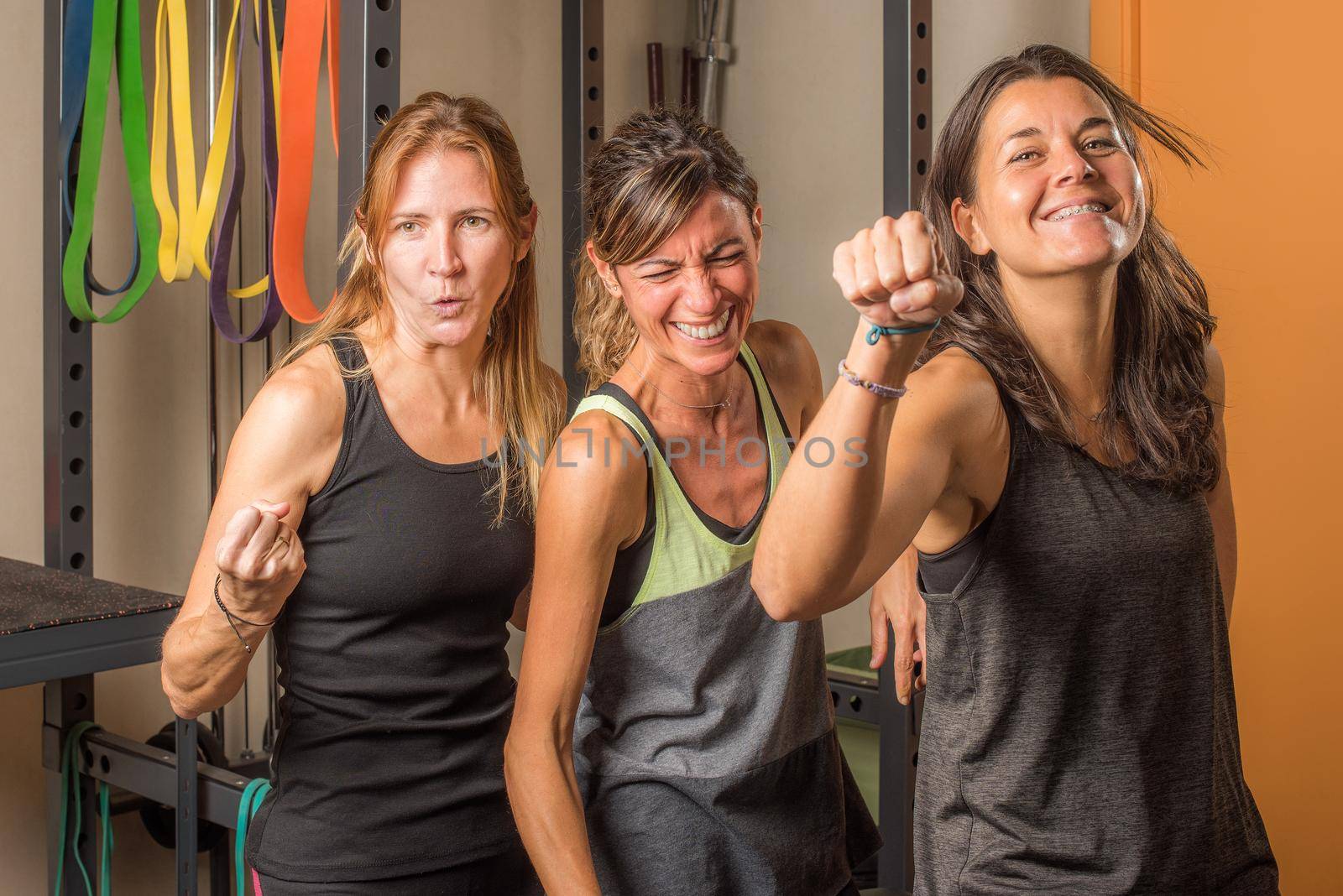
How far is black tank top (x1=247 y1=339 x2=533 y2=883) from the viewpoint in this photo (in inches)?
46.4

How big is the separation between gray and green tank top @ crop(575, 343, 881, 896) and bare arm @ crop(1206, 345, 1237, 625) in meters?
0.46

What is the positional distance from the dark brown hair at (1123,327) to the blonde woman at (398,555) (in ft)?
1.46

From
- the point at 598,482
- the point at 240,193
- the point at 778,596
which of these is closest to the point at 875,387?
the point at 778,596

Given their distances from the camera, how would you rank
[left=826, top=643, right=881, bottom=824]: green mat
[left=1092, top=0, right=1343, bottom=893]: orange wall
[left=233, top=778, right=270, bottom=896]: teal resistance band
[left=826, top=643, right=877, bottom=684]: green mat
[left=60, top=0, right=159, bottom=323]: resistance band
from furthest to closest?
[left=826, top=643, right=877, bottom=684]: green mat → [left=826, top=643, right=881, bottom=824]: green mat → [left=1092, top=0, right=1343, bottom=893]: orange wall → [left=60, top=0, right=159, bottom=323]: resistance band → [left=233, top=778, right=270, bottom=896]: teal resistance band

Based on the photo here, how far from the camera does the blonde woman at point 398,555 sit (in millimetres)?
1170

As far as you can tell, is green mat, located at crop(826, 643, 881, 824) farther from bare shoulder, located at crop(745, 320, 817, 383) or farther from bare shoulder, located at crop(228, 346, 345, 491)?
bare shoulder, located at crop(228, 346, 345, 491)

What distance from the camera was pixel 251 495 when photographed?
1.12 metres

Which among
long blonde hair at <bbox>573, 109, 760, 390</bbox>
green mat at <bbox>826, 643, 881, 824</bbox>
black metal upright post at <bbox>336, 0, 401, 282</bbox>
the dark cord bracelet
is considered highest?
black metal upright post at <bbox>336, 0, 401, 282</bbox>

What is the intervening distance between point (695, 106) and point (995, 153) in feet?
7.24

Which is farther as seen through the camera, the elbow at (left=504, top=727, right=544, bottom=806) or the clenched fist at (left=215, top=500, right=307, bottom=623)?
the elbow at (left=504, top=727, right=544, bottom=806)

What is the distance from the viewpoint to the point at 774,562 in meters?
0.89

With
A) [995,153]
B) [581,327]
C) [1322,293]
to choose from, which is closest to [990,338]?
[995,153]

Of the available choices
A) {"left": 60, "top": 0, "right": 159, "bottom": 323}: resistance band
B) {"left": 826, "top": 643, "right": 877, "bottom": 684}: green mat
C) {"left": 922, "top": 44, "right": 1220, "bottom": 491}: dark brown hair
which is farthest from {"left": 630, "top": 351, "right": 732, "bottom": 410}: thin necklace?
{"left": 826, "top": 643, "right": 877, "bottom": 684}: green mat

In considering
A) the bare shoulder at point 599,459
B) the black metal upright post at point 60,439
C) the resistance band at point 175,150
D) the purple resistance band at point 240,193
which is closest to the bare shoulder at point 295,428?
the bare shoulder at point 599,459
